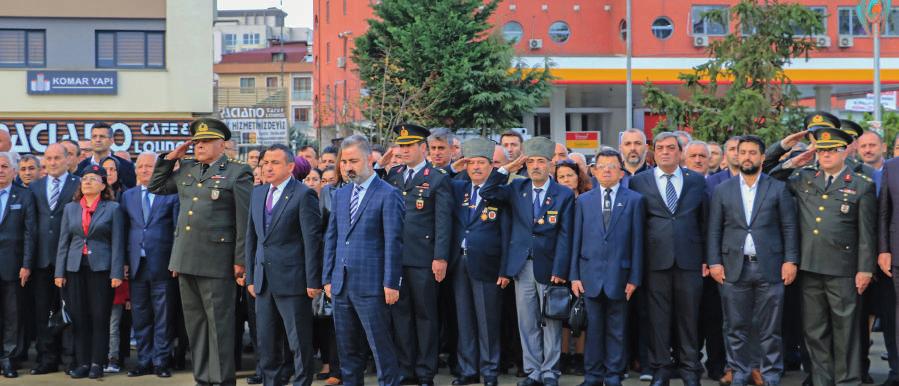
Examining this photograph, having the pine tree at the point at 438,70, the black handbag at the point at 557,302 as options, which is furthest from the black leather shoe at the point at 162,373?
the pine tree at the point at 438,70

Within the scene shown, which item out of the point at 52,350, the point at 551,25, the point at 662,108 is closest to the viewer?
the point at 52,350

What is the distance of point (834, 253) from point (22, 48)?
30918 mm

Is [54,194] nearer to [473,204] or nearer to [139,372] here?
[139,372]

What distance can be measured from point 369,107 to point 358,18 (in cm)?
2598

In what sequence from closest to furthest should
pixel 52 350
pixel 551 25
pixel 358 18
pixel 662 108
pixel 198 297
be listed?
pixel 198 297, pixel 52 350, pixel 662 108, pixel 551 25, pixel 358 18

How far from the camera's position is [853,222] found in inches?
373

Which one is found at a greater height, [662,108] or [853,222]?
[662,108]

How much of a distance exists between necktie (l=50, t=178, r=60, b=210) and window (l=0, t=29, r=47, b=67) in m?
25.6

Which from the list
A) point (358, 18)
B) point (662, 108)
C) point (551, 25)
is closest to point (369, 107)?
point (662, 108)

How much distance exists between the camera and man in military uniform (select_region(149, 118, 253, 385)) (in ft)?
30.3

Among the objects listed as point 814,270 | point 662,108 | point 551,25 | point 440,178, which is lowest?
point 814,270

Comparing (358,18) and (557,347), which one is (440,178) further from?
(358,18)

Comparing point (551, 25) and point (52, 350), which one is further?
point (551, 25)

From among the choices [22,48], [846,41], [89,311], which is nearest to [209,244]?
[89,311]
